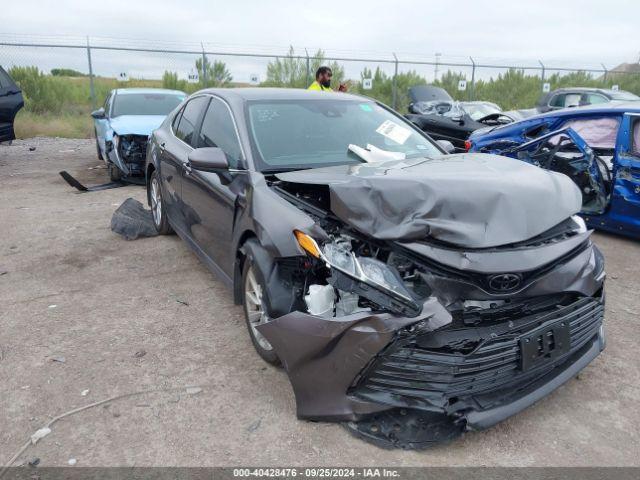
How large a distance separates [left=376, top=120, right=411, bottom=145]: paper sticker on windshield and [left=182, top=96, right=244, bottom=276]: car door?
116cm

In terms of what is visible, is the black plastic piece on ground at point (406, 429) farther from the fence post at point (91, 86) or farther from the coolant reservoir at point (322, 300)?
the fence post at point (91, 86)

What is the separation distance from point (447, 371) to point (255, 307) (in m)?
1.39

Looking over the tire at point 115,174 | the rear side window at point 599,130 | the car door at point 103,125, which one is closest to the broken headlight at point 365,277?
the rear side window at point 599,130

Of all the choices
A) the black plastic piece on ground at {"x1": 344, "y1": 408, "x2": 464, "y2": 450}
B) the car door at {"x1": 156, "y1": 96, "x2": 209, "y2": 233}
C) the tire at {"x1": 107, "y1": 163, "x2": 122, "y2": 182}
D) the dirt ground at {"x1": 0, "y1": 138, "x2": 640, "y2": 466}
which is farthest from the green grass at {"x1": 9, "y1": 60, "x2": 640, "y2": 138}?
the black plastic piece on ground at {"x1": 344, "y1": 408, "x2": 464, "y2": 450}

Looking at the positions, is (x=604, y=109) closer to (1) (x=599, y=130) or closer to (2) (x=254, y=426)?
(1) (x=599, y=130)

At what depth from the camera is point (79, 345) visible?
349 centimetres

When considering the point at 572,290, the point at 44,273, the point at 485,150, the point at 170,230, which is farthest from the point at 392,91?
the point at 572,290

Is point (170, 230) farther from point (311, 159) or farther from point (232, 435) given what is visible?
point (232, 435)

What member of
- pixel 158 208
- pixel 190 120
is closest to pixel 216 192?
pixel 190 120

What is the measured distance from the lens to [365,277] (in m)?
2.38

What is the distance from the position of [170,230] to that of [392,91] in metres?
15.8

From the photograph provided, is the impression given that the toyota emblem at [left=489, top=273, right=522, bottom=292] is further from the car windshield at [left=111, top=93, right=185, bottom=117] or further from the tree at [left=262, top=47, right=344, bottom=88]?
the tree at [left=262, top=47, right=344, bottom=88]

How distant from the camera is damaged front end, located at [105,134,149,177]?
26.6 ft

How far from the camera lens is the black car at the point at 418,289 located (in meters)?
2.31
